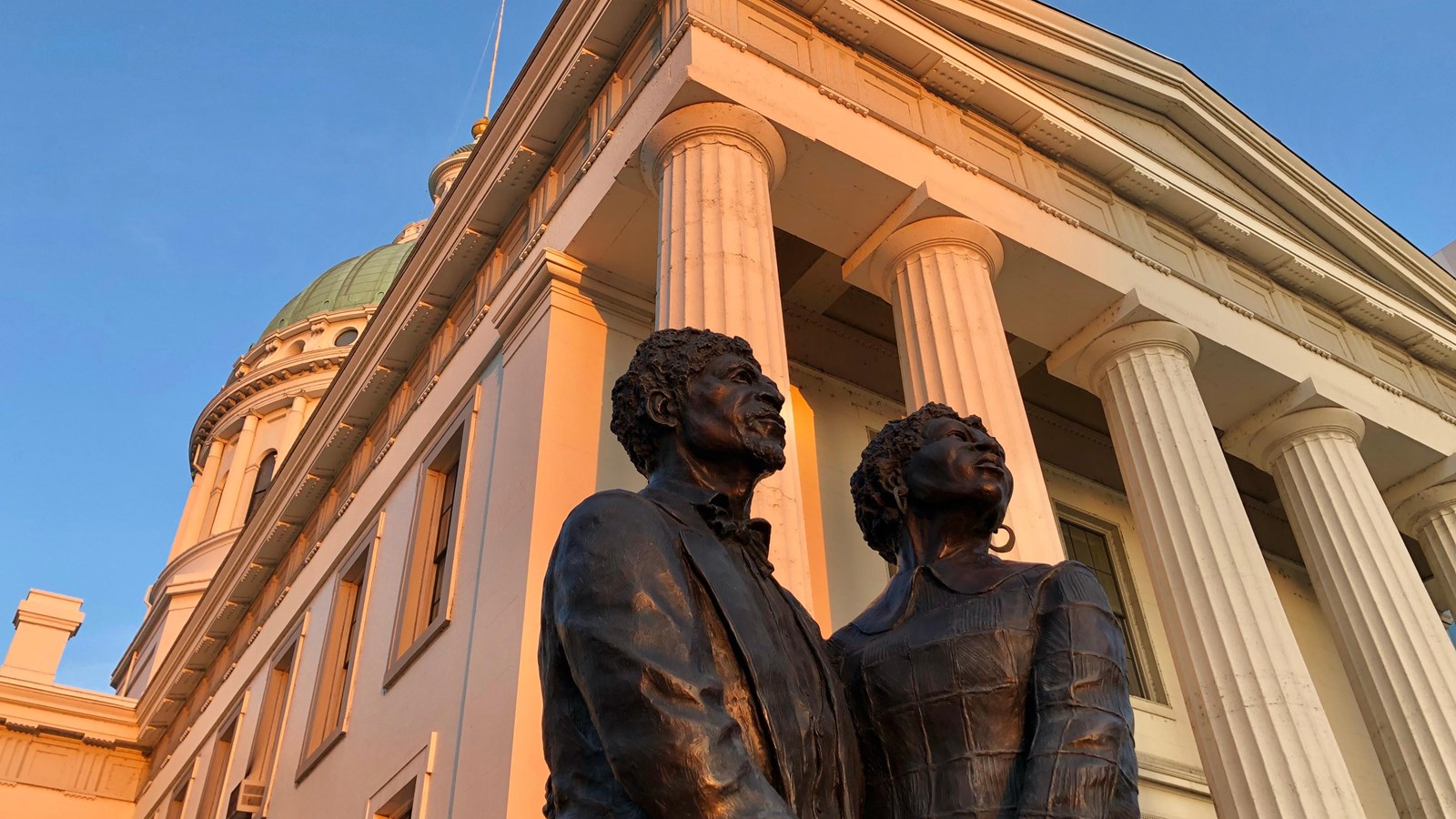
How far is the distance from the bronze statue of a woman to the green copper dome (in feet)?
142

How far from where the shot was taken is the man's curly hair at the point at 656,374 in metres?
2.73

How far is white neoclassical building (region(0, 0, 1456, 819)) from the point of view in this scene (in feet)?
31.4

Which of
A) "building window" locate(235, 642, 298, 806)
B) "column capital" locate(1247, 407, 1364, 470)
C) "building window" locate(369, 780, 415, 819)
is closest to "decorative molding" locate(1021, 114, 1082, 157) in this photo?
"column capital" locate(1247, 407, 1364, 470)

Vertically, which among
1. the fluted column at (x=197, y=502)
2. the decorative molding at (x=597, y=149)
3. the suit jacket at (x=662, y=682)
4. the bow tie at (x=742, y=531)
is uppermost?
the fluted column at (x=197, y=502)

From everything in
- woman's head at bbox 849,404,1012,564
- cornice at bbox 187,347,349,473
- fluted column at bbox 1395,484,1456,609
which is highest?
cornice at bbox 187,347,349,473

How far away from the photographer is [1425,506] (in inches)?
591

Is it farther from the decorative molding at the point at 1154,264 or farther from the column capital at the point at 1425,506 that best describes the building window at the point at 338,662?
the column capital at the point at 1425,506

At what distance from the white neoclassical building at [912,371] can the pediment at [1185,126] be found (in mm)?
55

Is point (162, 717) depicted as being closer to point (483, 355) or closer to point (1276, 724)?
point (483, 355)

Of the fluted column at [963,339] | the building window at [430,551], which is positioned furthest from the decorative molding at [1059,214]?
the building window at [430,551]

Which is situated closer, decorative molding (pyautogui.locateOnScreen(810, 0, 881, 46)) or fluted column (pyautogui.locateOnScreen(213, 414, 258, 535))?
decorative molding (pyautogui.locateOnScreen(810, 0, 881, 46))

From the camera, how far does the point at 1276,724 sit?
30.0 ft

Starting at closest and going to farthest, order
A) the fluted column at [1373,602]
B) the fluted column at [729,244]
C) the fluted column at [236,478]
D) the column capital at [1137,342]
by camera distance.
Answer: the fluted column at [729,244], the fluted column at [1373,602], the column capital at [1137,342], the fluted column at [236,478]

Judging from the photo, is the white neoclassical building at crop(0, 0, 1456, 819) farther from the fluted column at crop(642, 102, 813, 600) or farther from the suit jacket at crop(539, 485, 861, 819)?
the suit jacket at crop(539, 485, 861, 819)
